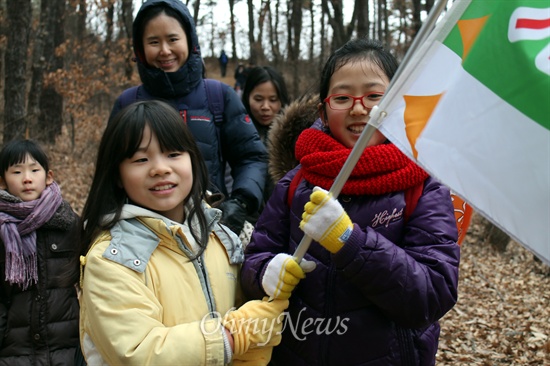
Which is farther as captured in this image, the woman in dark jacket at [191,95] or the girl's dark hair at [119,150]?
the woman in dark jacket at [191,95]

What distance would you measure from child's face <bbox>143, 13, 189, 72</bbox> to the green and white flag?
75.3 inches

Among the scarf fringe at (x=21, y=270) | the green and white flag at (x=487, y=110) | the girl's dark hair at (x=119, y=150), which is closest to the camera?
the green and white flag at (x=487, y=110)

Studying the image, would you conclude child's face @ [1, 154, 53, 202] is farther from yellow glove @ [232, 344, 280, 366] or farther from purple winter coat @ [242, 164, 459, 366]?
yellow glove @ [232, 344, 280, 366]

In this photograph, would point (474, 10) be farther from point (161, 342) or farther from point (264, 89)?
point (264, 89)

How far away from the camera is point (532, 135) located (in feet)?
5.86

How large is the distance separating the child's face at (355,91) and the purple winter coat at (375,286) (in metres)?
0.27

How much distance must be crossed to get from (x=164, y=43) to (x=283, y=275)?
6.58ft

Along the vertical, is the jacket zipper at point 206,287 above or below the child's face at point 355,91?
below

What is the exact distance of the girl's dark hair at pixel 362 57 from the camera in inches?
91.5

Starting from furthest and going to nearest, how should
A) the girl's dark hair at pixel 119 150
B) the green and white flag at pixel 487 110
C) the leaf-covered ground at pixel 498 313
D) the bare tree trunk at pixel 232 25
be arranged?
1. the bare tree trunk at pixel 232 25
2. the leaf-covered ground at pixel 498 313
3. the girl's dark hair at pixel 119 150
4. the green and white flag at pixel 487 110

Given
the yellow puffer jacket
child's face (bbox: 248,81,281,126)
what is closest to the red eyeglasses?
the yellow puffer jacket

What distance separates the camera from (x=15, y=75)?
27.2 feet

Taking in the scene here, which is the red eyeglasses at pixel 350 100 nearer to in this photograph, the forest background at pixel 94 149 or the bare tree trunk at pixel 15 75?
the forest background at pixel 94 149

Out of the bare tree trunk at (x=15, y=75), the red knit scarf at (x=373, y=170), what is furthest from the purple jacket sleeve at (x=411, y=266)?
the bare tree trunk at (x=15, y=75)
